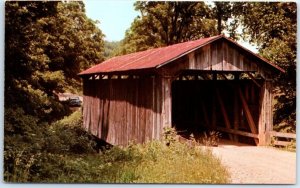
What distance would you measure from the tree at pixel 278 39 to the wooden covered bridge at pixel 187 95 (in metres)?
0.49

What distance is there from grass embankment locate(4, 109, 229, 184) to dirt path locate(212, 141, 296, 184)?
1.20 feet

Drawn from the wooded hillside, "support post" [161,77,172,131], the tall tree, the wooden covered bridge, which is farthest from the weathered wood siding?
the wooded hillside

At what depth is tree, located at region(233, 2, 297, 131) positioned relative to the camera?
10227 millimetres

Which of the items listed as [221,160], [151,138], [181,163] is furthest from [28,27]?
[221,160]

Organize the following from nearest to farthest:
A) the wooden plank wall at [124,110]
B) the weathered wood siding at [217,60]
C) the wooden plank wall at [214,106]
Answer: the weathered wood siding at [217,60]
the wooden plank wall at [124,110]
the wooden plank wall at [214,106]

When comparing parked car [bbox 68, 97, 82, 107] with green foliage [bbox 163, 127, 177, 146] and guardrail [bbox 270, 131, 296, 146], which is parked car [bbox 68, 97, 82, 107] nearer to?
green foliage [bbox 163, 127, 177, 146]

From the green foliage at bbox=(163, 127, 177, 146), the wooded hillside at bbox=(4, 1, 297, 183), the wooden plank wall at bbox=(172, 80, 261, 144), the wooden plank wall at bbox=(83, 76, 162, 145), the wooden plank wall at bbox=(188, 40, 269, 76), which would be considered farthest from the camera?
the wooden plank wall at bbox=(172, 80, 261, 144)

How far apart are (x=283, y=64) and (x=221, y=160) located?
4089 millimetres

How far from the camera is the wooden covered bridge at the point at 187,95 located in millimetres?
9461

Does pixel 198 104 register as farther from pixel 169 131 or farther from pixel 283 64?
pixel 169 131

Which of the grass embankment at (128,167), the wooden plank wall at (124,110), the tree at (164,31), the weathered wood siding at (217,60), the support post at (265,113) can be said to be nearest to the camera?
the grass embankment at (128,167)

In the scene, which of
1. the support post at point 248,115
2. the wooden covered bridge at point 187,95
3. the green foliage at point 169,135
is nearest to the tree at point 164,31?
the wooden covered bridge at point 187,95

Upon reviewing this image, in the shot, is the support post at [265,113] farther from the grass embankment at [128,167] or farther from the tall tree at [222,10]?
the grass embankment at [128,167]

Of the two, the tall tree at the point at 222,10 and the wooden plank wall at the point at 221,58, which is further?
the tall tree at the point at 222,10
